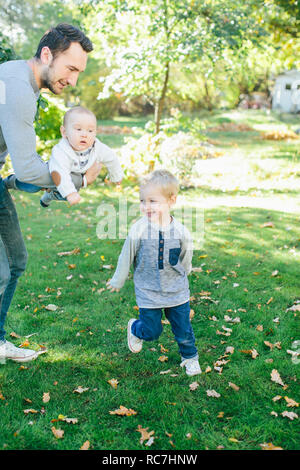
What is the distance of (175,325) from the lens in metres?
3.59

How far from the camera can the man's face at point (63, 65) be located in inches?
108

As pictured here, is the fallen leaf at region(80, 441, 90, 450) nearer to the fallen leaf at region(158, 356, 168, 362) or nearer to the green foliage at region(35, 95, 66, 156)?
the fallen leaf at region(158, 356, 168, 362)

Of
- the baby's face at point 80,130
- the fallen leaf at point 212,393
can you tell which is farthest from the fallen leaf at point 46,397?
the baby's face at point 80,130

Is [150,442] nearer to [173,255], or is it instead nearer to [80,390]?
[80,390]

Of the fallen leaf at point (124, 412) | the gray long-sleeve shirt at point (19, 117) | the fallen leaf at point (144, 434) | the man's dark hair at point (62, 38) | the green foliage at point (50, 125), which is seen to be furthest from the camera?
the green foliage at point (50, 125)

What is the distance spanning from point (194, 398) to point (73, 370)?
1100 mm

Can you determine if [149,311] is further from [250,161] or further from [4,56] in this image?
[250,161]

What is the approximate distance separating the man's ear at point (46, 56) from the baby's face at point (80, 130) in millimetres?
378

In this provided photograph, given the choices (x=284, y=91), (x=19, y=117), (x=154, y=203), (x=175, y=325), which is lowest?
(x=175, y=325)

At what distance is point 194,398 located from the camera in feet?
11.1

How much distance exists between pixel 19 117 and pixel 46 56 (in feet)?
1.62

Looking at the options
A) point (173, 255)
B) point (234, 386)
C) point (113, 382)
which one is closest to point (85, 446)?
point (113, 382)

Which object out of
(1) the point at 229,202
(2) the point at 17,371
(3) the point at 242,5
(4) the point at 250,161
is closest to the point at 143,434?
(2) the point at 17,371

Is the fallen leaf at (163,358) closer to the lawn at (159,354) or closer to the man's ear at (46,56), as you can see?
the lawn at (159,354)
